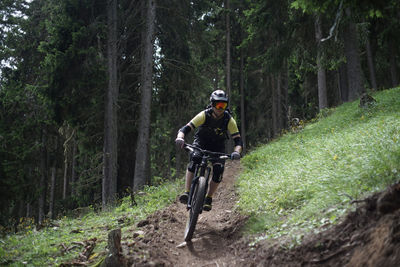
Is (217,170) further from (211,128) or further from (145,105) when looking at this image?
(145,105)

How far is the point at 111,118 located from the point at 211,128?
24.3 feet

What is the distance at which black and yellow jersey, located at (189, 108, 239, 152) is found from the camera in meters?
6.48

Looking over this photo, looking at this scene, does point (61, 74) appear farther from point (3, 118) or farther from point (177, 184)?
point (177, 184)

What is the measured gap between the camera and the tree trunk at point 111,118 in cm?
1269

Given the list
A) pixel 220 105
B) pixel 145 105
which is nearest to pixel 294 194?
pixel 220 105

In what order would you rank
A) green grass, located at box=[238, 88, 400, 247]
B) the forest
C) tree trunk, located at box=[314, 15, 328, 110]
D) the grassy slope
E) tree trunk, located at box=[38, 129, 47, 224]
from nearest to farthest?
green grass, located at box=[238, 88, 400, 247], the grassy slope, the forest, tree trunk, located at box=[314, 15, 328, 110], tree trunk, located at box=[38, 129, 47, 224]

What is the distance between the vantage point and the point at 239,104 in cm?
2547

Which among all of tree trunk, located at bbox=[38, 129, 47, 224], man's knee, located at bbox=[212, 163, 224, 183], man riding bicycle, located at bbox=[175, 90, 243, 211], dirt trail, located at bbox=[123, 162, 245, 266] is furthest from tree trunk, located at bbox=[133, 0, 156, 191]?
tree trunk, located at bbox=[38, 129, 47, 224]

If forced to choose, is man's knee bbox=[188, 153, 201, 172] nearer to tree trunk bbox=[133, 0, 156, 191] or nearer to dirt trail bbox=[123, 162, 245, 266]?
dirt trail bbox=[123, 162, 245, 266]

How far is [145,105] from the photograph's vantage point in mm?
13508

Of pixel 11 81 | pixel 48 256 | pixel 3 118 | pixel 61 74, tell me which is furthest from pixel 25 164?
pixel 48 256

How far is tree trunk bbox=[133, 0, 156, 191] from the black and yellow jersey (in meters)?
7.02

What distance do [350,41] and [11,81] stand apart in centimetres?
1585

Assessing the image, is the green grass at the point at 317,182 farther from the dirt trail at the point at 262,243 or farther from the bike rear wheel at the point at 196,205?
the bike rear wheel at the point at 196,205
